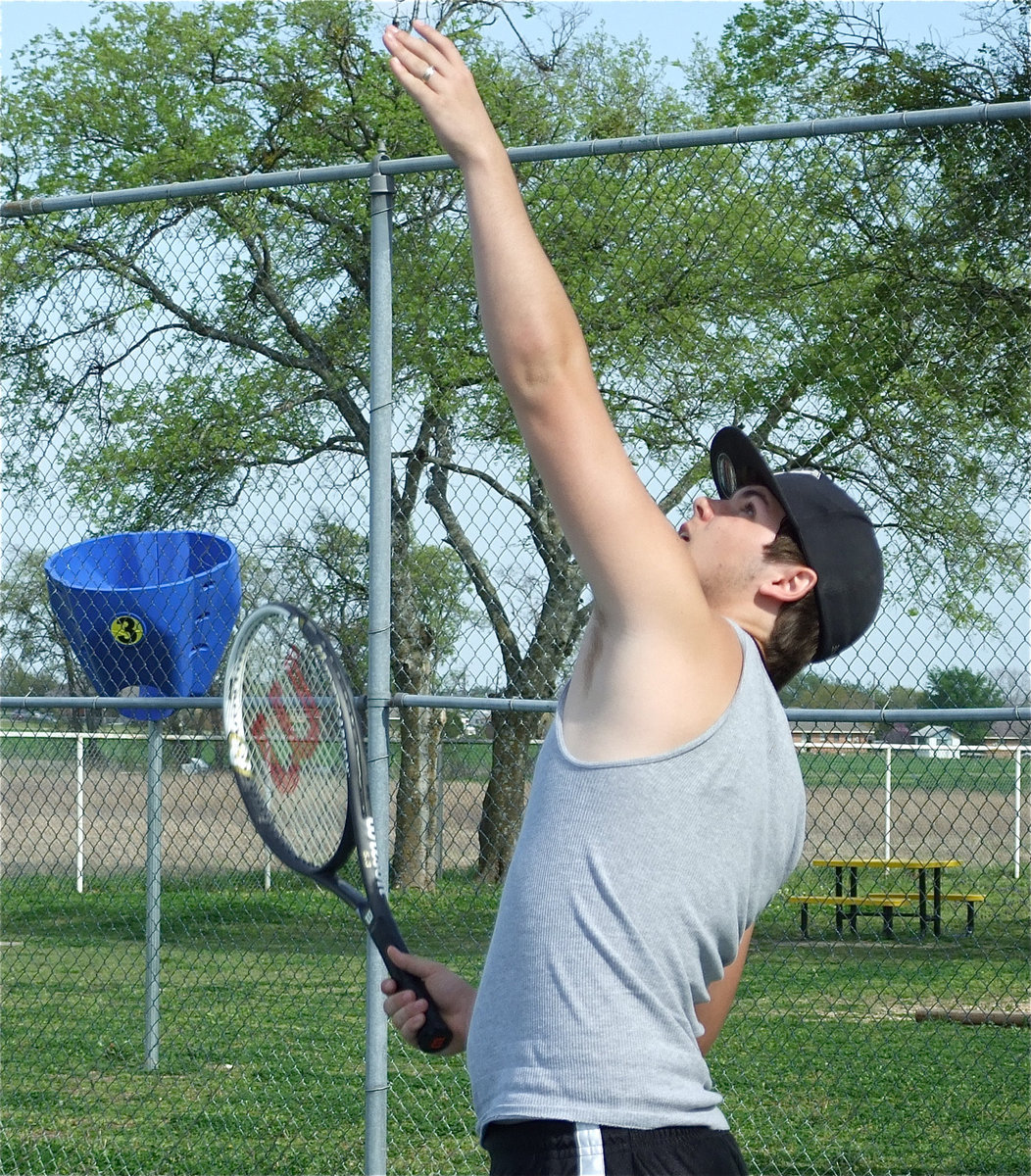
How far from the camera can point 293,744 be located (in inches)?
105

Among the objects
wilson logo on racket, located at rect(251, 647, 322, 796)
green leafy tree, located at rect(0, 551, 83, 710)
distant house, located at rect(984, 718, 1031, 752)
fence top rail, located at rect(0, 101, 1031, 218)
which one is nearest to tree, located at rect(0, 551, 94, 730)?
green leafy tree, located at rect(0, 551, 83, 710)

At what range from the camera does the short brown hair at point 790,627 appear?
5.82 feet

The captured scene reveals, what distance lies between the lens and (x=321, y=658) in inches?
92.0

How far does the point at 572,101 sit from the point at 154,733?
12040 millimetres

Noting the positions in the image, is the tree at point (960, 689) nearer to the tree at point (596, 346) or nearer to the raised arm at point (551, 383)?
the tree at point (596, 346)

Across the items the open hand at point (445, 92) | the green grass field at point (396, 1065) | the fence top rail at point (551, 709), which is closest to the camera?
the open hand at point (445, 92)

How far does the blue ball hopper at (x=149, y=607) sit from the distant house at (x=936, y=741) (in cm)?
280

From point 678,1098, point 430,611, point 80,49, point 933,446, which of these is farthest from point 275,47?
Result: point 678,1098

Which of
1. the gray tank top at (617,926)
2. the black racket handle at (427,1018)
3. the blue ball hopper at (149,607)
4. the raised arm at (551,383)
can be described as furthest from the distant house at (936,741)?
the raised arm at (551,383)

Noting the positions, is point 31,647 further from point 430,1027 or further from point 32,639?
point 430,1027

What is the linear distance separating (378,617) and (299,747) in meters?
1.37

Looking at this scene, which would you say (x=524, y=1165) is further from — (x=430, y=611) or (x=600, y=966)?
(x=430, y=611)

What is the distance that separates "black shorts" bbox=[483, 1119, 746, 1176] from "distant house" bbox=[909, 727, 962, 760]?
3.67 m

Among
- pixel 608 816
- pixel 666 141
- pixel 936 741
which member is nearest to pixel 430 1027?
pixel 608 816
